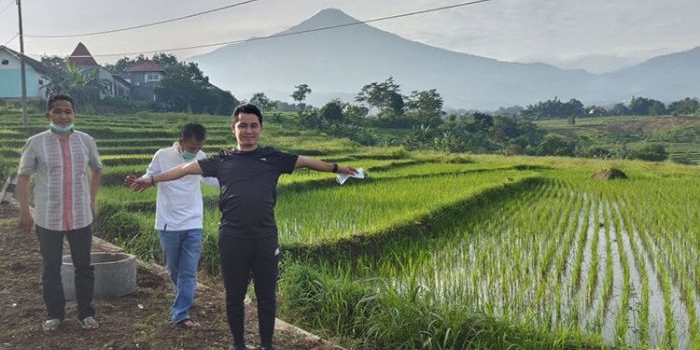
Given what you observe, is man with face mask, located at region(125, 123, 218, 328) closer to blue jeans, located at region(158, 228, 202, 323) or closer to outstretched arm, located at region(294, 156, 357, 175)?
blue jeans, located at region(158, 228, 202, 323)

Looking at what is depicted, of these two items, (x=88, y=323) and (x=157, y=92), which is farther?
(x=157, y=92)

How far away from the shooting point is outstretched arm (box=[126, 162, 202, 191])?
2918 millimetres

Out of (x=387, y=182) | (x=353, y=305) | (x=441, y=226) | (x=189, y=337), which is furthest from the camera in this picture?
(x=387, y=182)

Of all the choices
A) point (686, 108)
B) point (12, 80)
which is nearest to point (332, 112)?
point (12, 80)

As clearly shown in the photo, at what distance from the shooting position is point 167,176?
→ 298 centimetres

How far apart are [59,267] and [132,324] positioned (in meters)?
0.57

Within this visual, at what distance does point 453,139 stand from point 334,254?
26.7 meters

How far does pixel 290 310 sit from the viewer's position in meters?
3.99

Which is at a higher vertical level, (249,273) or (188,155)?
(188,155)

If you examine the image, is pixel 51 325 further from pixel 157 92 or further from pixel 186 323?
pixel 157 92

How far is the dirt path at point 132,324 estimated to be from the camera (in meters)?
3.19

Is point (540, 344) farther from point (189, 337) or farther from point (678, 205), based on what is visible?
point (678, 205)

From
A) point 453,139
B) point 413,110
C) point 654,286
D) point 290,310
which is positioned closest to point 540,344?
point 290,310

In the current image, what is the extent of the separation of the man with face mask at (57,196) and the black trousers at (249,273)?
3.35ft
